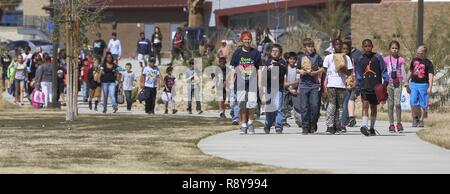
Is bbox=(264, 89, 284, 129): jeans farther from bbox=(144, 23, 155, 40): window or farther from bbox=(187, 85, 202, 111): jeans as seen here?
bbox=(144, 23, 155, 40): window

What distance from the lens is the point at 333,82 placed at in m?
21.5

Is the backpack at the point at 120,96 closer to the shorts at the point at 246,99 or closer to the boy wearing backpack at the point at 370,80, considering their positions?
the shorts at the point at 246,99

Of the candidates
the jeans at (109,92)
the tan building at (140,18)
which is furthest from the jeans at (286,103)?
the tan building at (140,18)

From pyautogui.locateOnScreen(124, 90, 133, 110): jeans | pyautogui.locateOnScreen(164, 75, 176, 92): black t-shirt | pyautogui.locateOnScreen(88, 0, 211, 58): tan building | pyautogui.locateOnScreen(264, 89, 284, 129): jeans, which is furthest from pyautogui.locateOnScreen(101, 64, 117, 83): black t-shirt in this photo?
pyautogui.locateOnScreen(88, 0, 211, 58): tan building

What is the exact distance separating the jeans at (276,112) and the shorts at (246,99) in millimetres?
478

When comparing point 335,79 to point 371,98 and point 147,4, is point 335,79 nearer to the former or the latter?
point 371,98

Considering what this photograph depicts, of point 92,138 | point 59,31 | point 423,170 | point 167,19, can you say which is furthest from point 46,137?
point 167,19

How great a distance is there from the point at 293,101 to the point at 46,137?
534 centimetres

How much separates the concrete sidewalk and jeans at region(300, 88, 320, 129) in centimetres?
31

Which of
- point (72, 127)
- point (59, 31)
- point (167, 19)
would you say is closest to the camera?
point (72, 127)

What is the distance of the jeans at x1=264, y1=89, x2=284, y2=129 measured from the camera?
21859mm

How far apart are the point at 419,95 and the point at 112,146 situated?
8.01 metres
